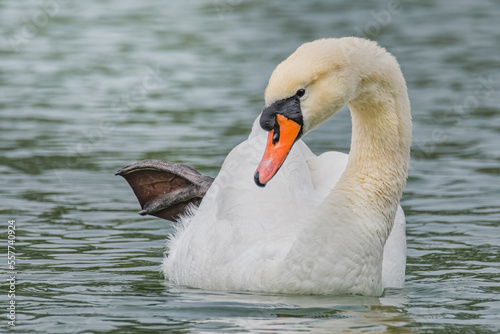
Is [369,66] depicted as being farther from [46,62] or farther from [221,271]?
[46,62]

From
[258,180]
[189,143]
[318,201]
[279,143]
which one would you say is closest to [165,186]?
[318,201]

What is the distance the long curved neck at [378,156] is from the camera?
24.9ft

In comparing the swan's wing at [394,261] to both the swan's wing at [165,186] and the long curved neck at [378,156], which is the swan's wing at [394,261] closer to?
the long curved neck at [378,156]

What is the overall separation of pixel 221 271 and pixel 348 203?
0.99 metres

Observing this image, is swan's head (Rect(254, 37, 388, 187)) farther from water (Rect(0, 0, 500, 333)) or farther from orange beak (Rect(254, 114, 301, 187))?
water (Rect(0, 0, 500, 333))

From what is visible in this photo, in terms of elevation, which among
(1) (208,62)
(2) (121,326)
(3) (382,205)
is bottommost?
(2) (121,326)

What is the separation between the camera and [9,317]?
7281 mm

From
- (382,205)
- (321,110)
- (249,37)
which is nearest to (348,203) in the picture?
(382,205)

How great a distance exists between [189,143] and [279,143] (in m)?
7.90

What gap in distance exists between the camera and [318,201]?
8648mm

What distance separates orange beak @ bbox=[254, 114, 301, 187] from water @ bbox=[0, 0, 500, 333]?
97 centimetres

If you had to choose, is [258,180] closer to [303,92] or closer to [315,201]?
[303,92]

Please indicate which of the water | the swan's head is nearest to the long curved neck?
the swan's head

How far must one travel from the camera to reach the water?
7422 mm
